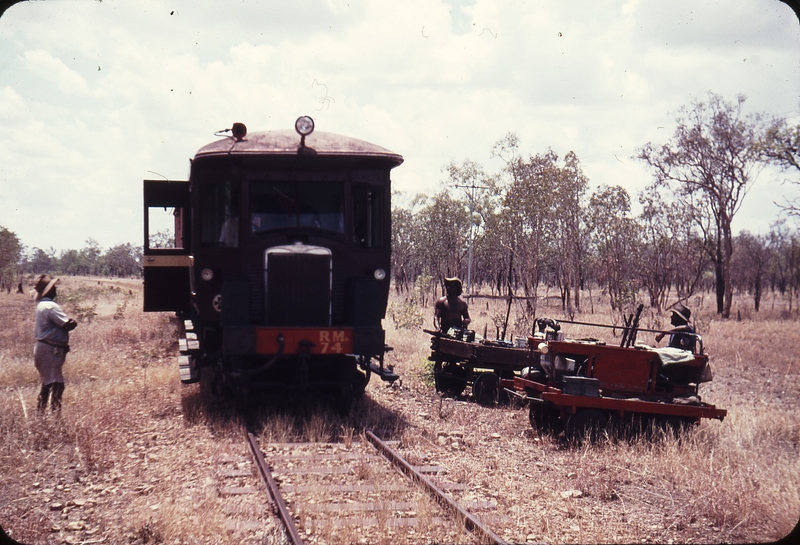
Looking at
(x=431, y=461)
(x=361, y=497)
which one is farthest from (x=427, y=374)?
(x=361, y=497)

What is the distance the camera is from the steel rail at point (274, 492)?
4883 mm

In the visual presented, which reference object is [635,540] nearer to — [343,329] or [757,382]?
[343,329]

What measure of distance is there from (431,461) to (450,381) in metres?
4.15

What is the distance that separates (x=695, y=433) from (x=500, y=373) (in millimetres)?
3087

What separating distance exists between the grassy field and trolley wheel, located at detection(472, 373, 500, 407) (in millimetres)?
203

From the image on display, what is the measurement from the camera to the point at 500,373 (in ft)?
35.0

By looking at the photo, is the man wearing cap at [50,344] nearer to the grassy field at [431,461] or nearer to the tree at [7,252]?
the grassy field at [431,461]

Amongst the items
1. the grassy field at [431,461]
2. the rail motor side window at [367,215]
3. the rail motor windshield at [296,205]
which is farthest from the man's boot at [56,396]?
the rail motor side window at [367,215]

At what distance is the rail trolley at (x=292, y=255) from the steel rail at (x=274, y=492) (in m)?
1.27

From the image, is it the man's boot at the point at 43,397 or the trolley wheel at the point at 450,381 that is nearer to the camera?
the man's boot at the point at 43,397

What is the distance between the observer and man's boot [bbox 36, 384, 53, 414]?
8602 millimetres

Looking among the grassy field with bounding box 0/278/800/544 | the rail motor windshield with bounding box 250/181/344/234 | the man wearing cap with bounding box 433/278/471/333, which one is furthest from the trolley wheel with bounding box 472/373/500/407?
the rail motor windshield with bounding box 250/181/344/234

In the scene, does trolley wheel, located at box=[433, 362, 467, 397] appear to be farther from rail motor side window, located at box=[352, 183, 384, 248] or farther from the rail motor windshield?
the rail motor windshield

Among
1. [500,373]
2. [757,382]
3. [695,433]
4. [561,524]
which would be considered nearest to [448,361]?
[500,373]
